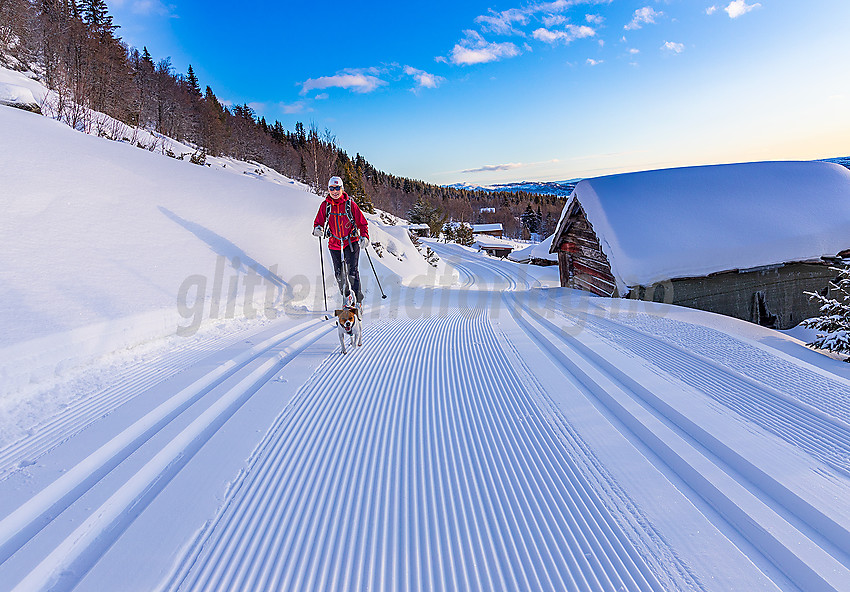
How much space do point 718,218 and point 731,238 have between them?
0.67 metres

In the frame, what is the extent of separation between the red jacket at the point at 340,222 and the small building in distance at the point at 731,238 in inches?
257

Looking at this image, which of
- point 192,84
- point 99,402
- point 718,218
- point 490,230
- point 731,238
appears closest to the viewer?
point 99,402

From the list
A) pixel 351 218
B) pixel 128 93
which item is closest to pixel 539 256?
pixel 351 218

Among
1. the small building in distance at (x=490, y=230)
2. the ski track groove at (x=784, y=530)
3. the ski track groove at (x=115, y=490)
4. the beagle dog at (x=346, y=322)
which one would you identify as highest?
the small building in distance at (x=490, y=230)

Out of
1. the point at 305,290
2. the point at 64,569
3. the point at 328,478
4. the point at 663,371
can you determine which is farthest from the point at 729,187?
the point at 64,569

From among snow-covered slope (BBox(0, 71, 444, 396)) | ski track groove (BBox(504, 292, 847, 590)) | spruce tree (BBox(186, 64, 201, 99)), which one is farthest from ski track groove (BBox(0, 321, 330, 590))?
spruce tree (BBox(186, 64, 201, 99))

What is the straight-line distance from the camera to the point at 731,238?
370 inches

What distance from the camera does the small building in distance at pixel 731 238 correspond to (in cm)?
926

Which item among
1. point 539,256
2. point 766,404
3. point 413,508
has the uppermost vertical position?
point 539,256

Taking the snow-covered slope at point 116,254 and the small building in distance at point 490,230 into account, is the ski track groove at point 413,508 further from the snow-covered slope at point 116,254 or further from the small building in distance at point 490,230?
the small building in distance at point 490,230

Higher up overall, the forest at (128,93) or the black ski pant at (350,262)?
the forest at (128,93)

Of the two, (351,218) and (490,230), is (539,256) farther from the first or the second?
(490,230)

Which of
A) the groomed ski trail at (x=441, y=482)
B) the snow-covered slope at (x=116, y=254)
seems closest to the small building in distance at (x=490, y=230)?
the snow-covered slope at (x=116, y=254)

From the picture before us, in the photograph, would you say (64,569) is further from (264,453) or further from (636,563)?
(636,563)
